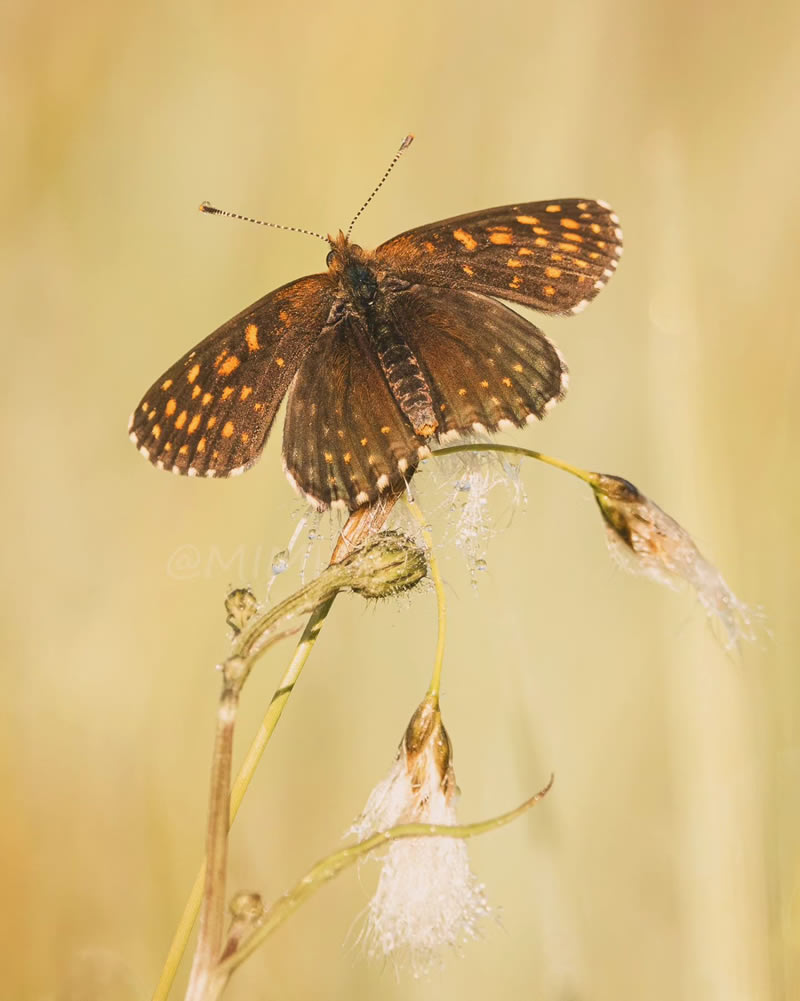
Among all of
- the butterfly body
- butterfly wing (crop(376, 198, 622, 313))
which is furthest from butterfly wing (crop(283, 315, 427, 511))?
butterfly wing (crop(376, 198, 622, 313))

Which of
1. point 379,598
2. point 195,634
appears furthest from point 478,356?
point 195,634

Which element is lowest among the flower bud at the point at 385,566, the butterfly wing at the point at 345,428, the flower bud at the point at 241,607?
the flower bud at the point at 241,607

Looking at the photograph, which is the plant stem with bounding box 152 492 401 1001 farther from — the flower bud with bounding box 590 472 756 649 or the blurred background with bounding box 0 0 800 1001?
the flower bud with bounding box 590 472 756 649

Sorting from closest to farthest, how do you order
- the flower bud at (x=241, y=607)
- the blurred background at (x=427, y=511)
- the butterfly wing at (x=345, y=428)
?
the flower bud at (x=241, y=607) → the butterfly wing at (x=345, y=428) → the blurred background at (x=427, y=511)

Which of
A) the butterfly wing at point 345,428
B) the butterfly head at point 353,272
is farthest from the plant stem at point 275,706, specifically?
the butterfly head at point 353,272

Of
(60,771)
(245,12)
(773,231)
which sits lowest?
(60,771)

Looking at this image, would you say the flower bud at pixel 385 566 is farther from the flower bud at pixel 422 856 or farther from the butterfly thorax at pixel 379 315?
the butterfly thorax at pixel 379 315

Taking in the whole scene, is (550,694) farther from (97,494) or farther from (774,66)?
(774,66)
